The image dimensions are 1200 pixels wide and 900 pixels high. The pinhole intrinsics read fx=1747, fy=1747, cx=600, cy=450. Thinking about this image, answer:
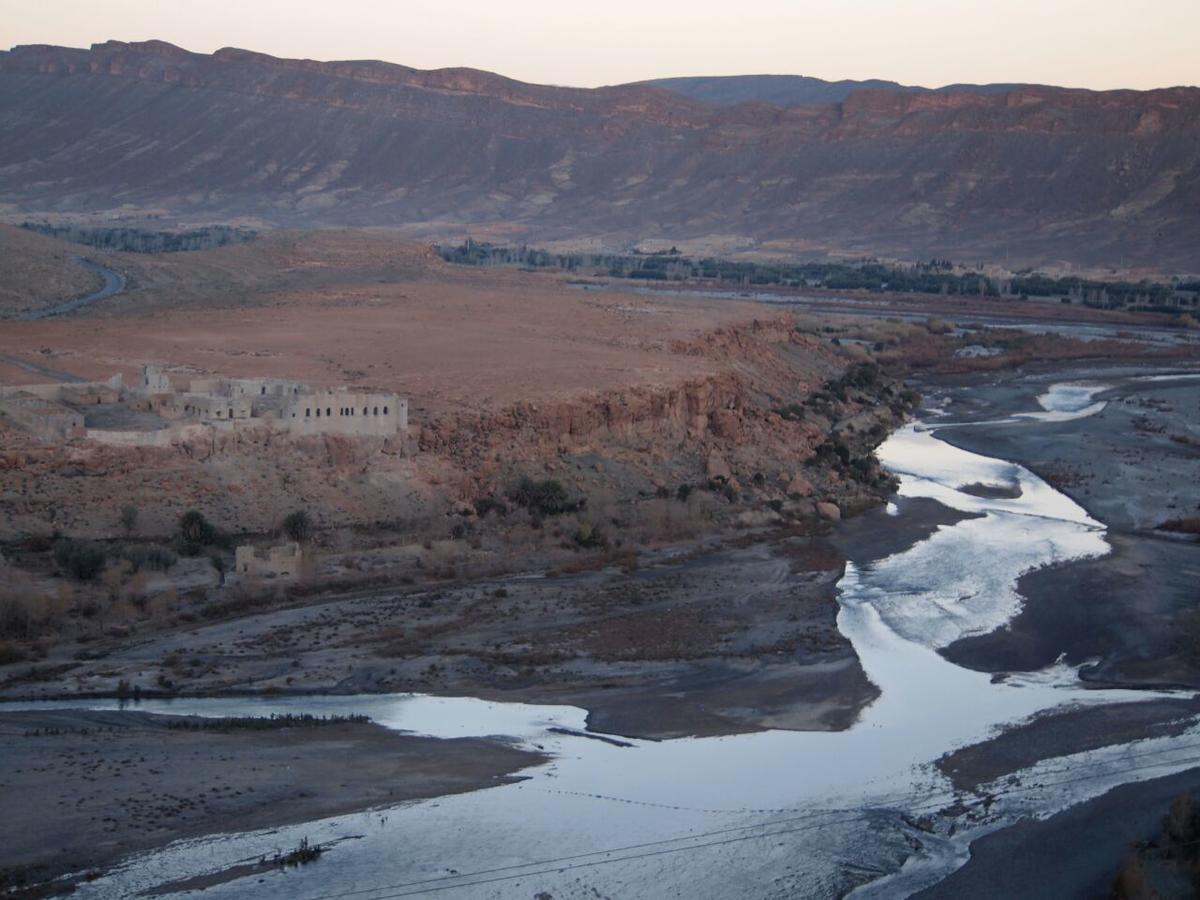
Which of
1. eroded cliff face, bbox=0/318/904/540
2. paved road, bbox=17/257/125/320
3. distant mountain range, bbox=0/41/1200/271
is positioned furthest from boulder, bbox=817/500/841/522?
distant mountain range, bbox=0/41/1200/271

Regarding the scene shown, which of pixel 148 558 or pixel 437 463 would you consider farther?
pixel 437 463

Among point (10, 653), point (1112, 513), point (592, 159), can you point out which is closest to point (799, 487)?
point (1112, 513)

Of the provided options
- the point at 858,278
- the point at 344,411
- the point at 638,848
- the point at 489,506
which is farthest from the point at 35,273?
the point at 858,278

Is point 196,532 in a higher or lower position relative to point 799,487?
higher

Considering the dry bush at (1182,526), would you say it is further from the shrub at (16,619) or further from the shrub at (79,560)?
the shrub at (16,619)

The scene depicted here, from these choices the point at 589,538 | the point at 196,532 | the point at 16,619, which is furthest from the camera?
the point at 589,538

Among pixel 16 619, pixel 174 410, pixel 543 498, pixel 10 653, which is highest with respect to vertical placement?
pixel 174 410

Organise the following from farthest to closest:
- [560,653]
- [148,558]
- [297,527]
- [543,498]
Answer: [543,498] < [297,527] < [148,558] < [560,653]

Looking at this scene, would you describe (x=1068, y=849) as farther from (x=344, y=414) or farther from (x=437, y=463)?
(x=344, y=414)

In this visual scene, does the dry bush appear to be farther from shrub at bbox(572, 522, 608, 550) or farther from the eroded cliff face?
shrub at bbox(572, 522, 608, 550)
